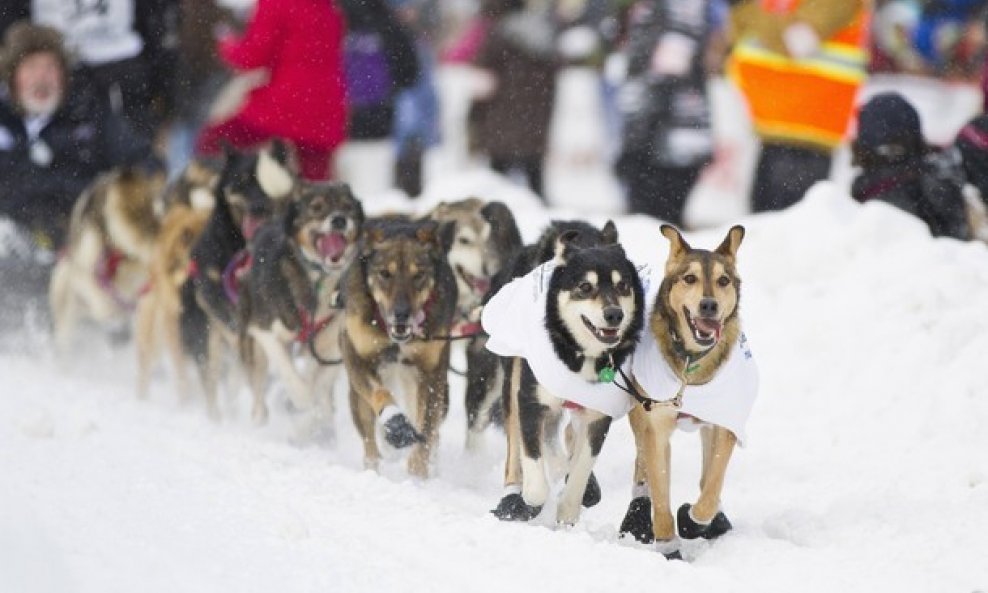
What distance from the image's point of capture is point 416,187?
1327 centimetres

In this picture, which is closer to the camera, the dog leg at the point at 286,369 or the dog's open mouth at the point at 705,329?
the dog's open mouth at the point at 705,329

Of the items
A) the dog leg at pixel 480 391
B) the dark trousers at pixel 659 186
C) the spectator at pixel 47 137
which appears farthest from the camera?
the spectator at pixel 47 137

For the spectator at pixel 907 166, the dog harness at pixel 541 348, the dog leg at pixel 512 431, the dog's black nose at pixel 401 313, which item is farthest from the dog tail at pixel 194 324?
the dog harness at pixel 541 348

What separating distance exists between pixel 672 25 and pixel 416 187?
3484 millimetres

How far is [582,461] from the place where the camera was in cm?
615

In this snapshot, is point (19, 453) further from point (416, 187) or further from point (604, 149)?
point (604, 149)

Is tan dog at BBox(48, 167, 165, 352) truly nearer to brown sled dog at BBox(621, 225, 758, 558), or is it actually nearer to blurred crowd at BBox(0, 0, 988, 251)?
blurred crowd at BBox(0, 0, 988, 251)

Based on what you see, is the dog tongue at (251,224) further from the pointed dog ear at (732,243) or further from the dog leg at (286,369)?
the pointed dog ear at (732,243)

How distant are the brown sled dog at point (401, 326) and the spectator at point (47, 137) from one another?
3947 millimetres

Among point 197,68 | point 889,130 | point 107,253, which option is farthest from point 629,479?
point 197,68

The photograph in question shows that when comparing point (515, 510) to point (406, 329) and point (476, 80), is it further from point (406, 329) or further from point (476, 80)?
point (476, 80)

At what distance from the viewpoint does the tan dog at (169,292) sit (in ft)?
32.6

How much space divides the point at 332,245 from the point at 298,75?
A: 278 cm

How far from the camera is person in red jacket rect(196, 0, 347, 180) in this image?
1073cm
